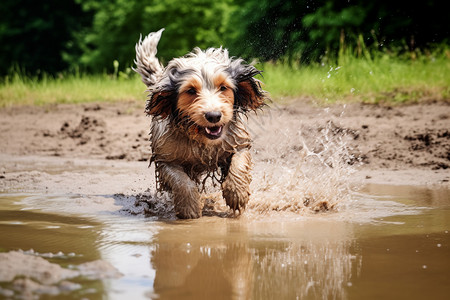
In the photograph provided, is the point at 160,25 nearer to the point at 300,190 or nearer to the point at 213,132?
the point at 300,190

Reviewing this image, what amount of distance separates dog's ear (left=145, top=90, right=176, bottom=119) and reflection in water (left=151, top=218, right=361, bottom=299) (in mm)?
1050

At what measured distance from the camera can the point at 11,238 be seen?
14.6 feet

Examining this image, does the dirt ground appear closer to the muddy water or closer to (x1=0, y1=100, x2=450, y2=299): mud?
(x1=0, y1=100, x2=450, y2=299): mud

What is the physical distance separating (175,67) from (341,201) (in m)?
1.81

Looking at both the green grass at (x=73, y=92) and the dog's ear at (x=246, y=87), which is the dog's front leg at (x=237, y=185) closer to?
the dog's ear at (x=246, y=87)

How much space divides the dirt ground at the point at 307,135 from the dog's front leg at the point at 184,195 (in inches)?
87.1

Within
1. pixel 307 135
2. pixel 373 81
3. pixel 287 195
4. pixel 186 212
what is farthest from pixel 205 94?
pixel 373 81

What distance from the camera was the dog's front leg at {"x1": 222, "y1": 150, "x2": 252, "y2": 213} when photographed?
5.36 meters

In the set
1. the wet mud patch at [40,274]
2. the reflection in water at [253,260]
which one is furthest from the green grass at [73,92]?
the wet mud patch at [40,274]

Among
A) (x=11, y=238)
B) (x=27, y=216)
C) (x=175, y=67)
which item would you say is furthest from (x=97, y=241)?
(x=175, y=67)

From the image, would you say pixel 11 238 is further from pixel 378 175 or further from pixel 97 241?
pixel 378 175

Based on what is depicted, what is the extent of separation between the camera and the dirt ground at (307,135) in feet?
26.1

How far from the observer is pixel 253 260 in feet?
12.6

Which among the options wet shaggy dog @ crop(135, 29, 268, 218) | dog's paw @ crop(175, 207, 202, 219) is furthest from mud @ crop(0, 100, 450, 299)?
wet shaggy dog @ crop(135, 29, 268, 218)
